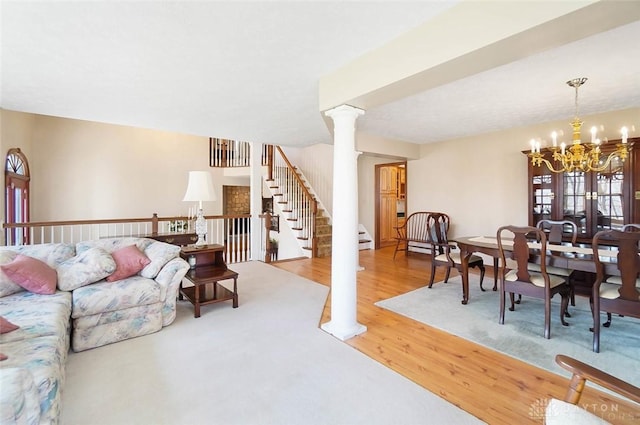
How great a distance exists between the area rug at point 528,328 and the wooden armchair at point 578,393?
1108mm

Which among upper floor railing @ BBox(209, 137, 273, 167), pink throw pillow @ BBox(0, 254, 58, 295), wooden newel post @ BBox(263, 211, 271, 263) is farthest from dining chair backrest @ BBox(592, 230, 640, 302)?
upper floor railing @ BBox(209, 137, 273, 167)

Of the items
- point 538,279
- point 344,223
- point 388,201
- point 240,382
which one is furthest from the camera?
point 388,201

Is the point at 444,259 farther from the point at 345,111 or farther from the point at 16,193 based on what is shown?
the point at 16,193

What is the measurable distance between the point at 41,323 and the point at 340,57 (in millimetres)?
2763

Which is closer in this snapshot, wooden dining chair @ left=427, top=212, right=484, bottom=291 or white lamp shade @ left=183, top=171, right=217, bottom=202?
white lamp shade @ left=183, top=171, right=217, bottom=202

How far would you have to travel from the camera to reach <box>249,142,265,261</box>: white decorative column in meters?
5.84

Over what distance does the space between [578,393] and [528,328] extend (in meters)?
1.79

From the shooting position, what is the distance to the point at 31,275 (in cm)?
231

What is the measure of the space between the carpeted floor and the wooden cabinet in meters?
3.74

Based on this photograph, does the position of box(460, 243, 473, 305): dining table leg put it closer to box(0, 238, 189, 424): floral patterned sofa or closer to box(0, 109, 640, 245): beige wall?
box(0, 109, 640, 245): beige wall

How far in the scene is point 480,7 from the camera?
1584 mm

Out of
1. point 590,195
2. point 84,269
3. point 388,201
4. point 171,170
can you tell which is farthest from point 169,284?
point 388,201

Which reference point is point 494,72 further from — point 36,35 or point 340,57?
point 36,35

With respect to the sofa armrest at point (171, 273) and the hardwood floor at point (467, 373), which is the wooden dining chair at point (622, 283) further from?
the sofa armrest at point (171, 273)
